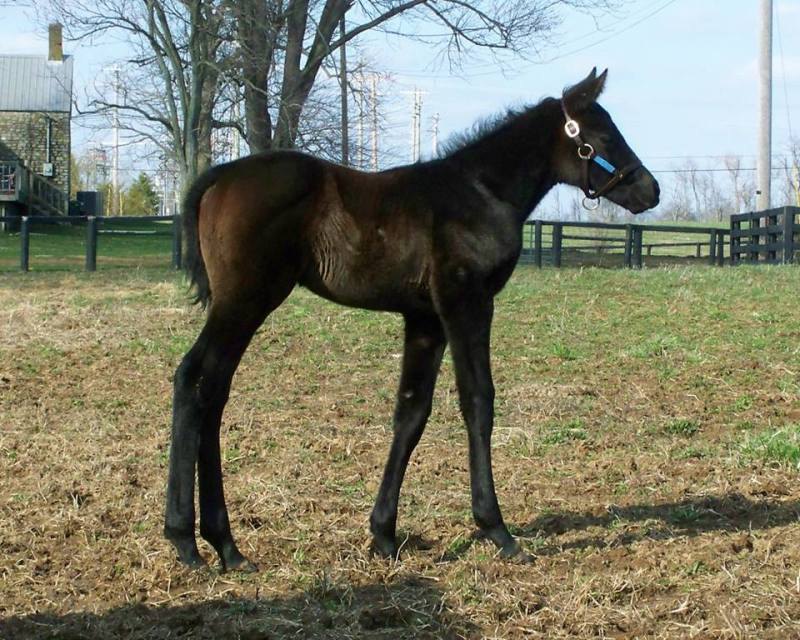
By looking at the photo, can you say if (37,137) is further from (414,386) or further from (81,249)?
(414,386)

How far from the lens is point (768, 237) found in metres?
24.3

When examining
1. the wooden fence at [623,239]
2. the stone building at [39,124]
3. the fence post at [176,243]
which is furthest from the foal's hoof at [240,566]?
the stone building at [39,124]

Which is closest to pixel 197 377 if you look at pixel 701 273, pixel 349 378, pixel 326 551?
pixel 326 551

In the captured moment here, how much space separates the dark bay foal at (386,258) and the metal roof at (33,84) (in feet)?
163

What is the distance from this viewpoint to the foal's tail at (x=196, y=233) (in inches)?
200

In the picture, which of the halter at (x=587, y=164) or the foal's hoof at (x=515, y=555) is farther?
the halter at (x=587, y=164)

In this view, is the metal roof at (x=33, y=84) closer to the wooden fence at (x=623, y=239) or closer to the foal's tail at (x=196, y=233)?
the wooden fence at (x=623, y=239)

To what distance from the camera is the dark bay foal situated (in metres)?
4.84

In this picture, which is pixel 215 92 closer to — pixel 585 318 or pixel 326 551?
pixel 585 318

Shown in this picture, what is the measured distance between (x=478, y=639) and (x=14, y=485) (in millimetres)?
3392

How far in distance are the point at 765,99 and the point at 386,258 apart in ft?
76.9

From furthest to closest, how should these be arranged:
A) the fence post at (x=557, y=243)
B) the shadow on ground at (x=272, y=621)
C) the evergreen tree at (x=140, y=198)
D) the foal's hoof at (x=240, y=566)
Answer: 1. the evergreen tree at (x=140, y=198)
2. the fence post at (x=557, y=243)
3. the foal's hoof at (x=240, y=566)
4. the shadow on ground at (x=272, y=621)

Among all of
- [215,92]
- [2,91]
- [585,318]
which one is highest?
[2,91]

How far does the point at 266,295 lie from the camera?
15.9 ft
